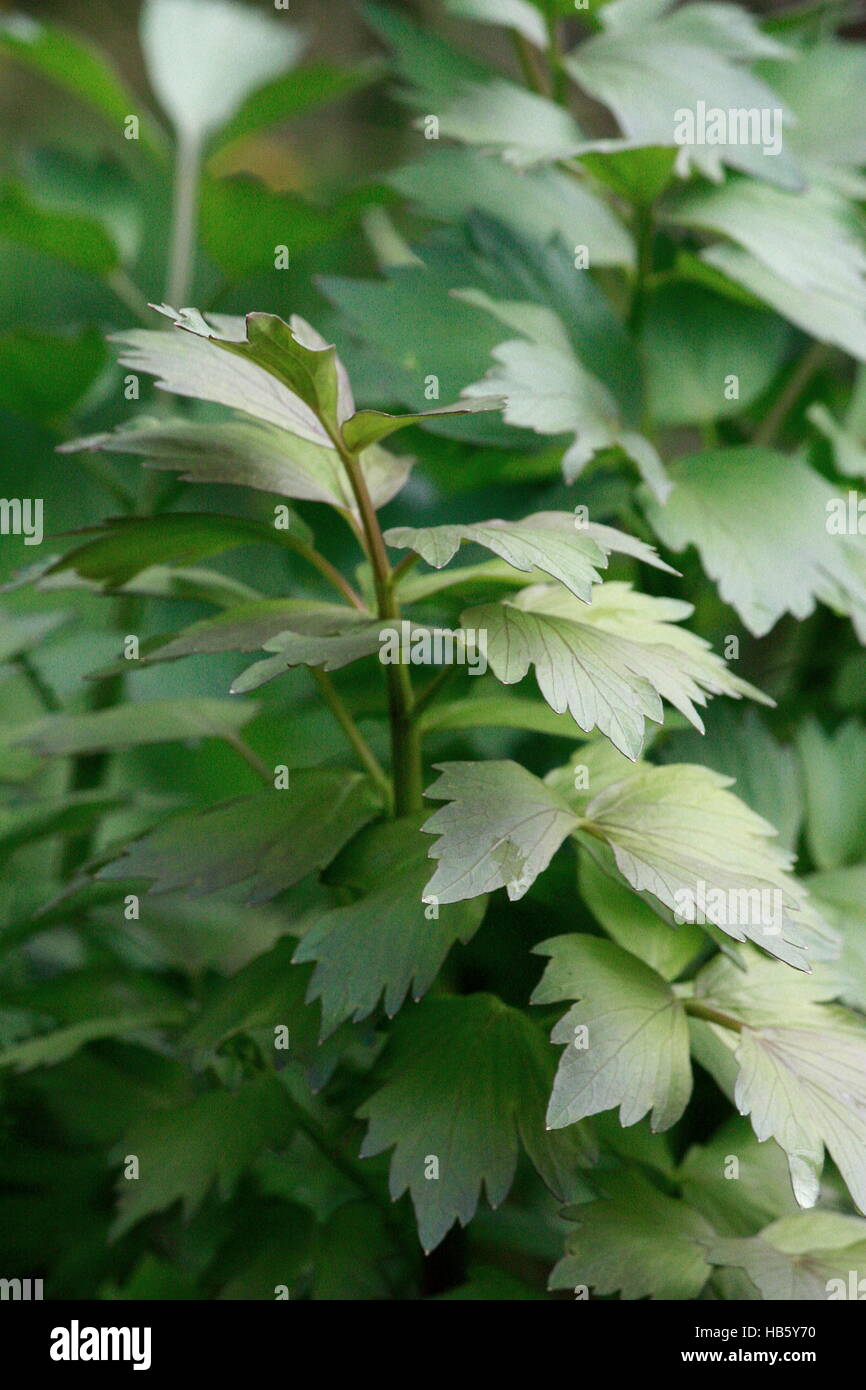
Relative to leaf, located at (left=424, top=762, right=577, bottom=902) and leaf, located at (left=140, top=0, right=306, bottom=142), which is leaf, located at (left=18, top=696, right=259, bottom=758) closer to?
leaf, located at (left=424, top=762, right=577, bottom=902)

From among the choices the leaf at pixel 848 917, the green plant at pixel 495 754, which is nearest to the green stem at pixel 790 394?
the green plant at pixel 495 754

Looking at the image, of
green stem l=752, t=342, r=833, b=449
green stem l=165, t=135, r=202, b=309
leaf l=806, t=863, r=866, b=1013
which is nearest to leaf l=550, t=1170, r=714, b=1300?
leaf l=806, t=863, r=866, b=1013

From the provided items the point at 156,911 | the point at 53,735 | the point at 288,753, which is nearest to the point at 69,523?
the point at 288,753

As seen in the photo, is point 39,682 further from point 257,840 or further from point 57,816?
point 257,840

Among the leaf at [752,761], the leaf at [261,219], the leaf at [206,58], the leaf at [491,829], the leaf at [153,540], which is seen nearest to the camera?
the leaf at [491,829]

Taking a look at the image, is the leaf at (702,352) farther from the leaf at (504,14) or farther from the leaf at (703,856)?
the leaf at (703,856)

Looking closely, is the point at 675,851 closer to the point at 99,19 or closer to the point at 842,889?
the point at 842,889

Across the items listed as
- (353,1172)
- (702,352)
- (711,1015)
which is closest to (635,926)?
(711,1015)
